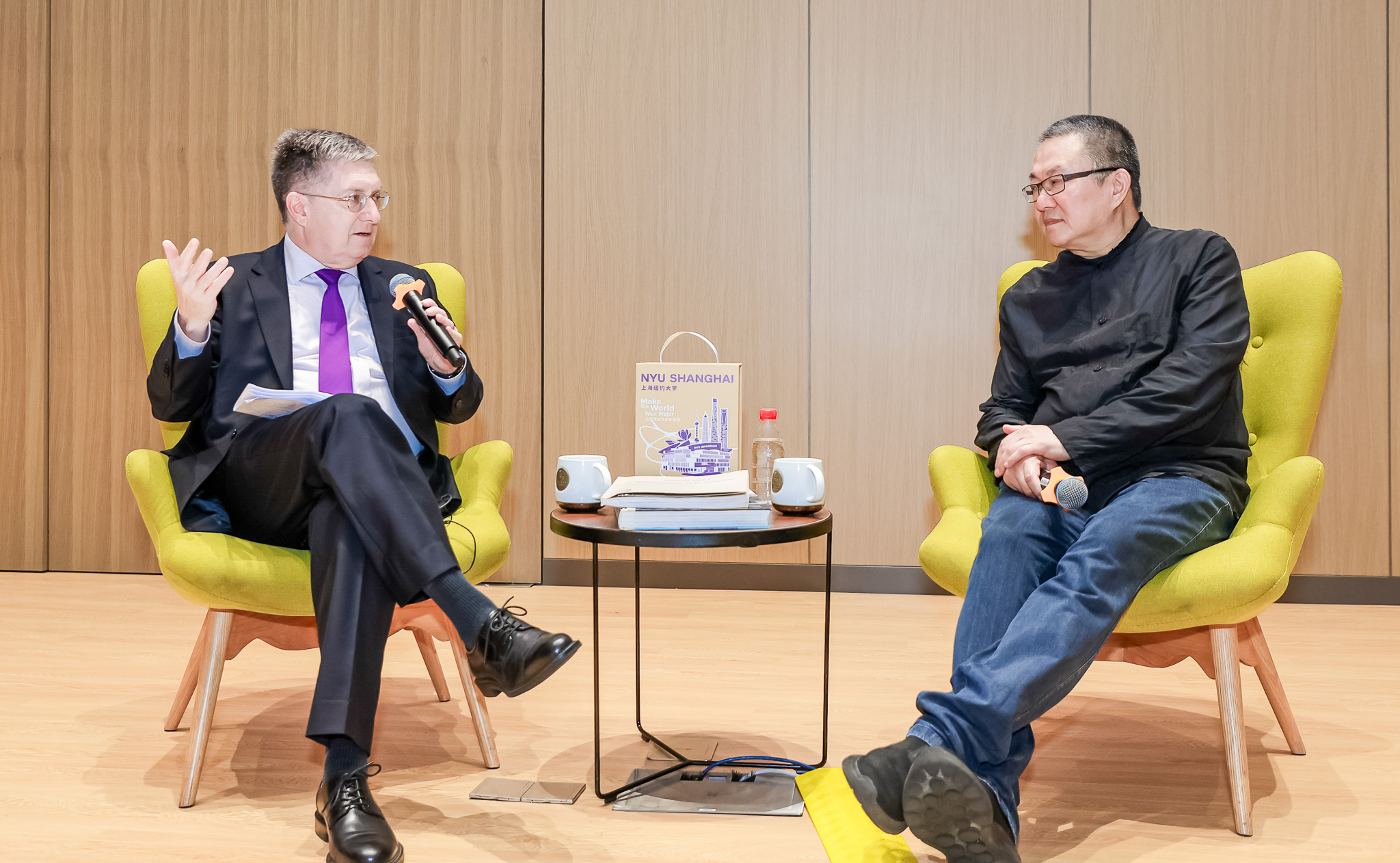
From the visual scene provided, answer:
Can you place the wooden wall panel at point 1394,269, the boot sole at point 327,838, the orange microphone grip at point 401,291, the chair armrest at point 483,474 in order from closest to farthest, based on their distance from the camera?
the boot sole at point 327,838 < the orange microphone grip at point 401,291 < the chair armrest at point 483,474 < the wooden wall panel at point 1394,269

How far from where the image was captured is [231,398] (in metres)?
2.05

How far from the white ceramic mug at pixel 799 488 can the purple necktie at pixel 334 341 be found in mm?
935

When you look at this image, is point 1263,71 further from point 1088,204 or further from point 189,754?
point 189,754

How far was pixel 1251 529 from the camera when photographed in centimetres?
183

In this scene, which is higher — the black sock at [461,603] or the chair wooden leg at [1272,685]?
the black sock at [461,603]

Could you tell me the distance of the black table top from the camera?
5.43 ft

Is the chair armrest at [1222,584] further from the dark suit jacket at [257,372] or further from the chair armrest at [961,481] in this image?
the dark suit jacket at [257,372]

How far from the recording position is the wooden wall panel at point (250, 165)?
12.6 ft

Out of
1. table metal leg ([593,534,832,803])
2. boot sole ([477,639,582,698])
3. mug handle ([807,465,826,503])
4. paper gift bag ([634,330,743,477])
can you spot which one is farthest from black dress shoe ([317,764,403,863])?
mug handle ([807,465,826,503])

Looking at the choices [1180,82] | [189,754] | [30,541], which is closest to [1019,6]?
[1180,82]

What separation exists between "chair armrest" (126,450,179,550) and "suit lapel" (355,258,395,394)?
1.52ft

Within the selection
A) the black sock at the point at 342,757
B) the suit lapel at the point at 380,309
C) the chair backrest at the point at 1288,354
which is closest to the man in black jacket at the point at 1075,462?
the chair backrest at the point at 1288,354

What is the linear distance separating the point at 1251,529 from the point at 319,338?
1.83 metres

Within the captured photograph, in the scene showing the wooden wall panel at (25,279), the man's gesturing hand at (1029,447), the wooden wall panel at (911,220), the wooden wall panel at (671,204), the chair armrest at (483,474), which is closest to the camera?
the man's gesturing hand at (1029,447)
